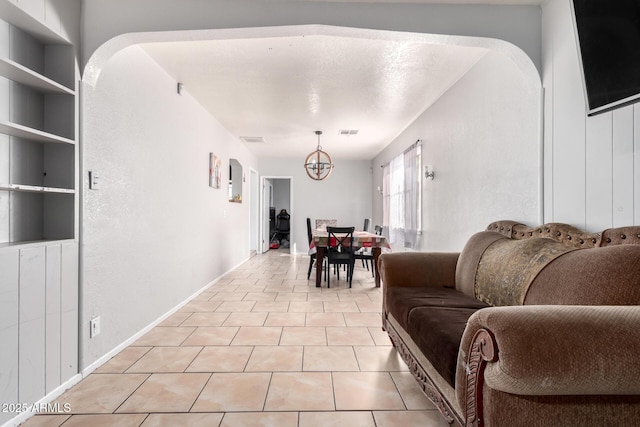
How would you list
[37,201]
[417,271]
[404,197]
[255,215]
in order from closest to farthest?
[37,201] → [417,271] → [404,197] → [255,215]

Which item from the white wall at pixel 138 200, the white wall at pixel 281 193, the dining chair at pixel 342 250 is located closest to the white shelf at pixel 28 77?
the white wall at pixel 138 200

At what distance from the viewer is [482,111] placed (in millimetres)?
3072

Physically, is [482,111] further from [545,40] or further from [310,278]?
[310,278]

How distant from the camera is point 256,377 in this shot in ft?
6.80

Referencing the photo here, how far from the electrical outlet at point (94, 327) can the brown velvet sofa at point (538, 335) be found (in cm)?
193

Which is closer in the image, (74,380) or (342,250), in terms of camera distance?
(74,380)

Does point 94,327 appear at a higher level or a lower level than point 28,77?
lower

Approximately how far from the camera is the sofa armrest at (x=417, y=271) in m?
2.52

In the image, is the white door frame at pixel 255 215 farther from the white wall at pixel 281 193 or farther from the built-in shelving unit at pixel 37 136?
the built-in shelving unit at pixel 37 136

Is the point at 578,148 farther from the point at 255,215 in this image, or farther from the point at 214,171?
the point at 255,215

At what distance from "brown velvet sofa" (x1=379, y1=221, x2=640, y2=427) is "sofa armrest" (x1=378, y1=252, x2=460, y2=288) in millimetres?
305

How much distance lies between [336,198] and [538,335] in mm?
7927

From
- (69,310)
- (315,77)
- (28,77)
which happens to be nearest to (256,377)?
(69,310)

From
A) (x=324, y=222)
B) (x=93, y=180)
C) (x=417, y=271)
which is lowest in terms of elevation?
(x=417, y=271)
